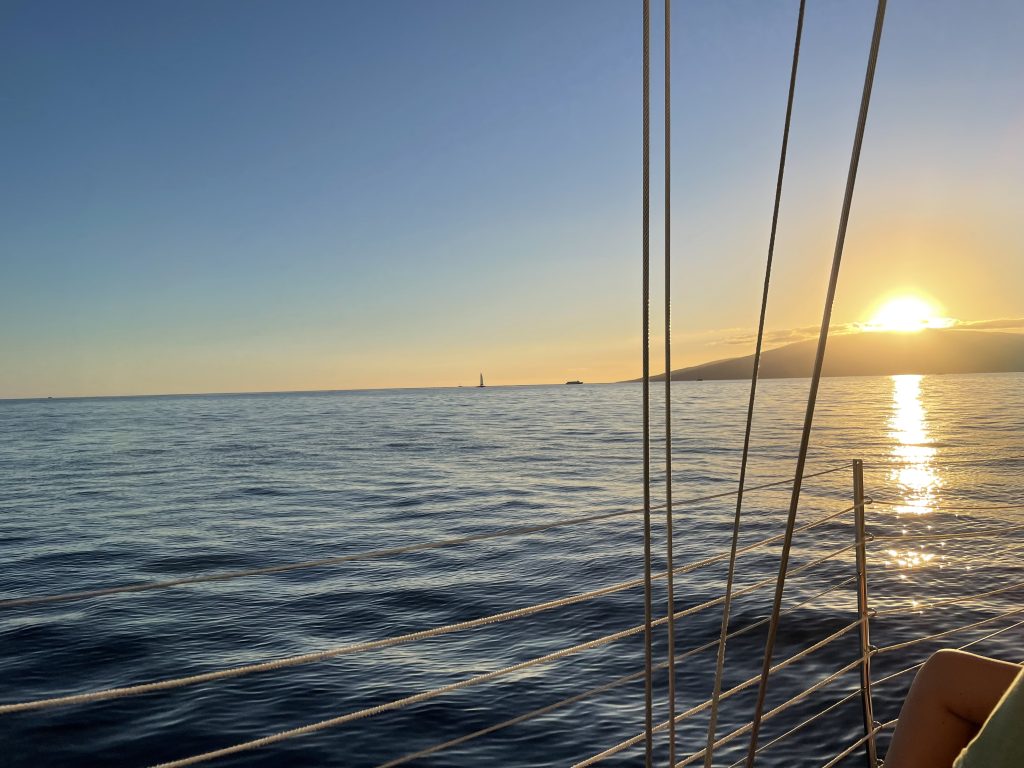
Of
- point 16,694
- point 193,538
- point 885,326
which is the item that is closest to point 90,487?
point 193,538

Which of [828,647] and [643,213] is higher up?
[643,213]

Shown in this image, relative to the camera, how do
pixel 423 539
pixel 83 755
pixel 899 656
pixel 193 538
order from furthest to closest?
1. pixel 193 538
2. pixel 423 539
3. pixel 899 656
4. pixel 83 755

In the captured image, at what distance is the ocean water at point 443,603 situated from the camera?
4426 mm

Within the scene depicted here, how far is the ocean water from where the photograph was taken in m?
4.43

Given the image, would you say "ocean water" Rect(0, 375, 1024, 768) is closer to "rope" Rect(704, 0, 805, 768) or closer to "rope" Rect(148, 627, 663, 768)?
"rope" Rect(148, 627, 663, 768)

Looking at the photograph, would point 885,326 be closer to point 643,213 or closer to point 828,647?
point 643,213

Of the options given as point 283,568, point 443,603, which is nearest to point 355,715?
point 283,568

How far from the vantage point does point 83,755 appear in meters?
4.34

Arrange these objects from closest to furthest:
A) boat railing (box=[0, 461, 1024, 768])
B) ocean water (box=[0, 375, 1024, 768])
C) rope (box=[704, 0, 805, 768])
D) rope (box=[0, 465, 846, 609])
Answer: rope (box=[704, 0, 805, 768]) < rope (box=[0, 465, 846, 609]) < boat railing (box=[0, 461, 1024, 768]) < ocean water (box=[0, 375, 1024, 768])

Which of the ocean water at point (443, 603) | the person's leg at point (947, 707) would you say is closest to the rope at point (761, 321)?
the person's leg at point (947, 707)

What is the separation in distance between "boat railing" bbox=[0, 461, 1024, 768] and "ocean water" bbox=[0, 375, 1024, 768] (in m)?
0.07

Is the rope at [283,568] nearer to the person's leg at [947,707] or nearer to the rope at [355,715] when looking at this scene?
the rope at [355,715]

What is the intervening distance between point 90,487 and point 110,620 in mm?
12093

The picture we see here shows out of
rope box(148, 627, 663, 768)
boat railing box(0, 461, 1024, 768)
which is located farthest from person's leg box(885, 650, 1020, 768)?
rope box(148, 627, 663, 768)
